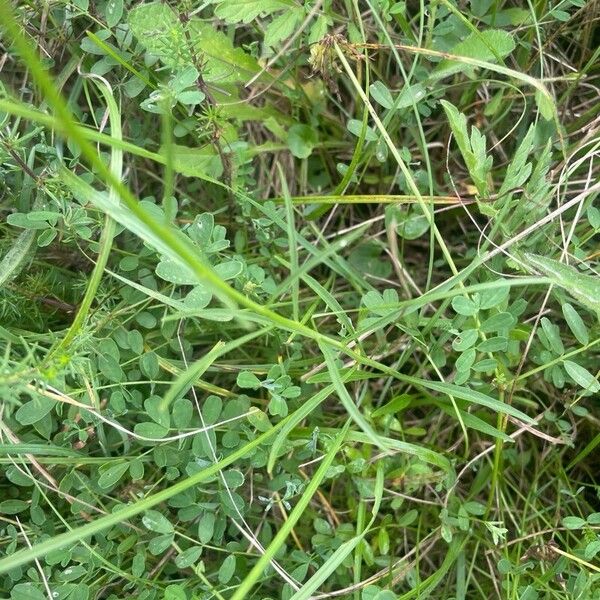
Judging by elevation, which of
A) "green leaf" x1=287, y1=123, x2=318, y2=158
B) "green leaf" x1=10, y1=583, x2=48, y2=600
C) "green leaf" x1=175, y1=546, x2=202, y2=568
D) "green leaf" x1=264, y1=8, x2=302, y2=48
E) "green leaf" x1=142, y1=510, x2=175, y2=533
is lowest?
"green leaf" x1=175, y1=546, x2=202, y2=568

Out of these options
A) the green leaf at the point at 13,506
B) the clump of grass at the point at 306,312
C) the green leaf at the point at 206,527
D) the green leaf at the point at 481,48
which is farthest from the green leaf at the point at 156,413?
the green leaf at the point at 481,48

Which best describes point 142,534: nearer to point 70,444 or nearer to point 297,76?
point 70,444

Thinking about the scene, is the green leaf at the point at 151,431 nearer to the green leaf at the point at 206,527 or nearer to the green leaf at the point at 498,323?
the green leaf at the point at 206,527

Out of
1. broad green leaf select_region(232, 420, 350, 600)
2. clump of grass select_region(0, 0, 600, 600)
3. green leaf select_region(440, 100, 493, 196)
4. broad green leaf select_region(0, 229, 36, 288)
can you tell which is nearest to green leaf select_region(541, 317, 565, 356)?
clump of grass select_region(0, 0, 600, 600)

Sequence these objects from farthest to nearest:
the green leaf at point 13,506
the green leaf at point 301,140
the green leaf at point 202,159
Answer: the green leaf at point 301,140 < the green leaf at point 202,159 < the green leaf at point 13,506

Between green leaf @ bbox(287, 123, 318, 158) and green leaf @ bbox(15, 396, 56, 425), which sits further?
green leaf @ bbox(287, 123, 318, 158)

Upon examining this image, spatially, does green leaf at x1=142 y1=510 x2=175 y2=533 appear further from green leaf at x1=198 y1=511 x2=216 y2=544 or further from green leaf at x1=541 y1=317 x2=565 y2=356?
green leaf at x1=541 y1=317 x2=565 y2=356

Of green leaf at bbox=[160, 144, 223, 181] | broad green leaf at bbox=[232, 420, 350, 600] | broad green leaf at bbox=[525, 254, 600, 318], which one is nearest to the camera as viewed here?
broad green leaf at bbox=[232, 420, 350, 600]
